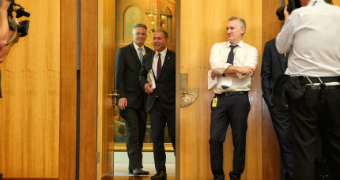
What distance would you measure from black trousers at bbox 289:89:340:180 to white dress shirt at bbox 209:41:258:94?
1.42 m

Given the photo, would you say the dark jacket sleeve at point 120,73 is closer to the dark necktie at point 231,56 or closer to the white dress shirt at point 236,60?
the white dress shirt at point 236,60

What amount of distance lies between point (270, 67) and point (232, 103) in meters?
0.54

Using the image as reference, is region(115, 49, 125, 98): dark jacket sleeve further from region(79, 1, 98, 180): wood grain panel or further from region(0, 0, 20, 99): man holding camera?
region(0, 0, 20, 99): man holding camera

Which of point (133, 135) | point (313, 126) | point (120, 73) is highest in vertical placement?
point (120, 73)

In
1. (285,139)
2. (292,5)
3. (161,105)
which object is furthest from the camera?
(161,105)

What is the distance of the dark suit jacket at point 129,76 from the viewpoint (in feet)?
18.4

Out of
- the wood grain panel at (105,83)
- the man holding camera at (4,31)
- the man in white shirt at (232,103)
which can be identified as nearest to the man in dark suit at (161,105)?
the wood grain panel at (105,83)

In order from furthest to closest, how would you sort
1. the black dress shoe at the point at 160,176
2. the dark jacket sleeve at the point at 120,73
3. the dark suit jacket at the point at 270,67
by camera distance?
1. the dark jacket sleeve at the point at 120,73
2. the black dress shoe at the point at 160,176
3. the dark suit jacket at the point at 270,67

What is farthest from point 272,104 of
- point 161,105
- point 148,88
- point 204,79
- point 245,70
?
point 148,88

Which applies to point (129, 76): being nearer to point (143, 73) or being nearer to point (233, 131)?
point (143, 73)

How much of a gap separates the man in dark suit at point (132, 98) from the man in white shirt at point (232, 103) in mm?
1402

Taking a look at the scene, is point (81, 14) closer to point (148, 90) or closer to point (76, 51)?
point (76, 51)

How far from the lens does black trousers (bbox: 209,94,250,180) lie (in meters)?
4.39

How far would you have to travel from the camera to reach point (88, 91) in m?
4.82
